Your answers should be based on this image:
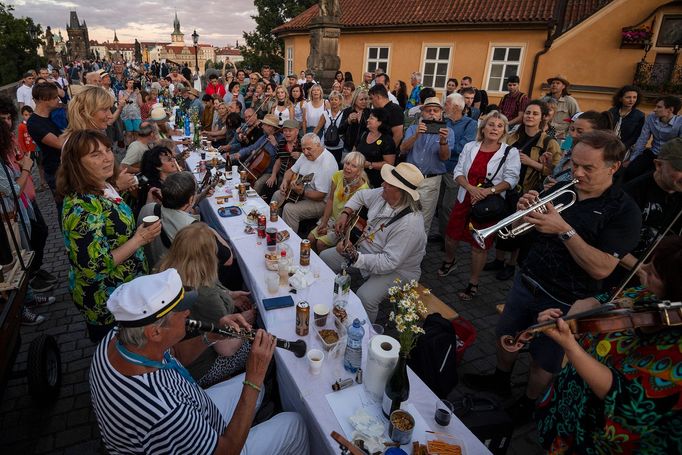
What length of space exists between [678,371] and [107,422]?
8.34 ft

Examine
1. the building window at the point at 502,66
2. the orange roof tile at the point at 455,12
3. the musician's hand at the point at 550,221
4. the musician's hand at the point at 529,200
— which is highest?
the orange roof tile at the point at 455,12

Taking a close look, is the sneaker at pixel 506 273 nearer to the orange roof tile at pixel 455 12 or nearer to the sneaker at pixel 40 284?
the sneaker at pixel 40 284

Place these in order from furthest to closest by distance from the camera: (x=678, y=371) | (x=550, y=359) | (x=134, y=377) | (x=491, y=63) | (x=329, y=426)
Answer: (x=491, y=63) → (x=550, y=359) → (x=329, y=426) → (x=134, y=377) → (x=678, y=371)

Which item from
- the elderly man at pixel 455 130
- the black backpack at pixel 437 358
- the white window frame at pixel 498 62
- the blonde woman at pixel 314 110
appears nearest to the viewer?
the black backpack at pixel 437 358

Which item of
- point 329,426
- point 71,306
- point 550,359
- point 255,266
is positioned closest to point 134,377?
point 329,426

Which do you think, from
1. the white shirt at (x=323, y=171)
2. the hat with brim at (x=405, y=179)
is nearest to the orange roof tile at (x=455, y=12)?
the white shirt at (x=323, y=171)

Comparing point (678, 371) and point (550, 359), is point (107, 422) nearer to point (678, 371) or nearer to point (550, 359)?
point (678, 371)

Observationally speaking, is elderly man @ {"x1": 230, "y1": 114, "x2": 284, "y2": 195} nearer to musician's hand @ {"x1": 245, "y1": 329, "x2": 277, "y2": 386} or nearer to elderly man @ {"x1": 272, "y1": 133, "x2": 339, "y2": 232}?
elderly man @ {"x1": 272, "y1": 133, "x2": 339, "y2": 232}

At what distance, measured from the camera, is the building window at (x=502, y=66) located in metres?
Result: 14.6

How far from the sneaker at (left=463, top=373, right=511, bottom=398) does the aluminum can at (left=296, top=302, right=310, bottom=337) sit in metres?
1.84

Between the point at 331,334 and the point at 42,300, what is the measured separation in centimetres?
416

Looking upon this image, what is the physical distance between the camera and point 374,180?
628 cm

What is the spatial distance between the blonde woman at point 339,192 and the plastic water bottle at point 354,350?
2541 millimetres

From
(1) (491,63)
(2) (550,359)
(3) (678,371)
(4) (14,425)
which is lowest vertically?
(4) (14,425)
